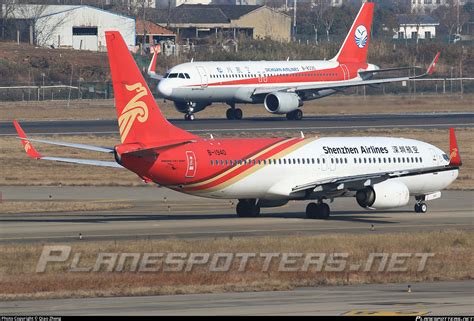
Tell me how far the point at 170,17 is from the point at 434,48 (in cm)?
4682

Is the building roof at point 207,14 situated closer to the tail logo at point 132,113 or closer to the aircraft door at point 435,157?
the aircraft door at point 435,157

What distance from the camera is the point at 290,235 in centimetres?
4209

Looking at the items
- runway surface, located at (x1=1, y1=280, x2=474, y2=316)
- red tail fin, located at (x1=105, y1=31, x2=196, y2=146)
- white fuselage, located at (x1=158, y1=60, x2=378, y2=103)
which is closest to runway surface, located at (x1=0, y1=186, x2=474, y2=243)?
red tail fin, located at (x1=105, y1=31, x2=196, y2=146)

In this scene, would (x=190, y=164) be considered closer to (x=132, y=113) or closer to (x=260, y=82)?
(x=132, y=113)

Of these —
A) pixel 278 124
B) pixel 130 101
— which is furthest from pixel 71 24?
pixel 130 101

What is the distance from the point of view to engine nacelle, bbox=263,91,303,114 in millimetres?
93000

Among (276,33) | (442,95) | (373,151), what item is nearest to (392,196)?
(373,151)

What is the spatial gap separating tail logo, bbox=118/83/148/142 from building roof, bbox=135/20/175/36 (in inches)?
4555

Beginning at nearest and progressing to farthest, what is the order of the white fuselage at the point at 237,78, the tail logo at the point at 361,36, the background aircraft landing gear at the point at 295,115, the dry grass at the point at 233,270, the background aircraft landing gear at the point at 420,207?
the dry grass at the point at 233,270 → the background aircraft landing gear at the point at 420,207 → the white fuselage at the point at 237,78 → the background aircraft landing gear at the point at 295,115 → the tail logo at the point at 361,36

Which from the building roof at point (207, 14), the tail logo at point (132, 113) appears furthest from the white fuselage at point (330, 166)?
the building roof at point (207, 14)

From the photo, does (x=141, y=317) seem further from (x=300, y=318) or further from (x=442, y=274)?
(x=442, y=274)

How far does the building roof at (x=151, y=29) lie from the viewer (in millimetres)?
159325

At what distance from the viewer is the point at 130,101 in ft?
145

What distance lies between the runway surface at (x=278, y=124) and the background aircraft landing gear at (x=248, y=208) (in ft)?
117
